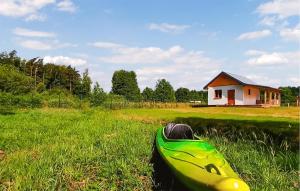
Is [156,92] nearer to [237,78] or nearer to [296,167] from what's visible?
[237,78]

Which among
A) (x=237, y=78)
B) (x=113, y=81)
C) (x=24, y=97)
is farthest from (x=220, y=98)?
(x=113, y=81)

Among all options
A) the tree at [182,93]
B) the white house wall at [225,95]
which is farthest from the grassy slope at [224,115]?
the tree at [182,93]

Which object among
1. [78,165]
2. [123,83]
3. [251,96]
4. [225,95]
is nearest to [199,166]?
[78,165]

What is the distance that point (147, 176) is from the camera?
8773 mm

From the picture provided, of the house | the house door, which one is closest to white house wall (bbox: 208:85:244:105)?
the house

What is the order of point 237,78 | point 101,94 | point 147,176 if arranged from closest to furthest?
point 147,176, point 101,94, point 237,78

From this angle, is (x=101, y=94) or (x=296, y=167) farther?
(x=101, y=94)

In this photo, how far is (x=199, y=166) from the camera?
24.5ft

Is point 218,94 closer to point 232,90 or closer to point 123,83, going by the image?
point 232,90

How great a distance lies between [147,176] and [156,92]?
188ft

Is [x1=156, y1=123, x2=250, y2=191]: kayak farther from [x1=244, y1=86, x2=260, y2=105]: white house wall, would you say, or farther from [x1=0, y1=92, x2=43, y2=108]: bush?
[x1=244, y1=86, x2=260, y2=105]: white house wall

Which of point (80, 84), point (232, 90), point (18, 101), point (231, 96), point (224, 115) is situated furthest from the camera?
point (80, 84)

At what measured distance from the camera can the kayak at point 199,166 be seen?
20.6ft

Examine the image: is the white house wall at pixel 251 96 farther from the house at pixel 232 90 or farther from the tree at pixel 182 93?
the tree at pixel 182 93
